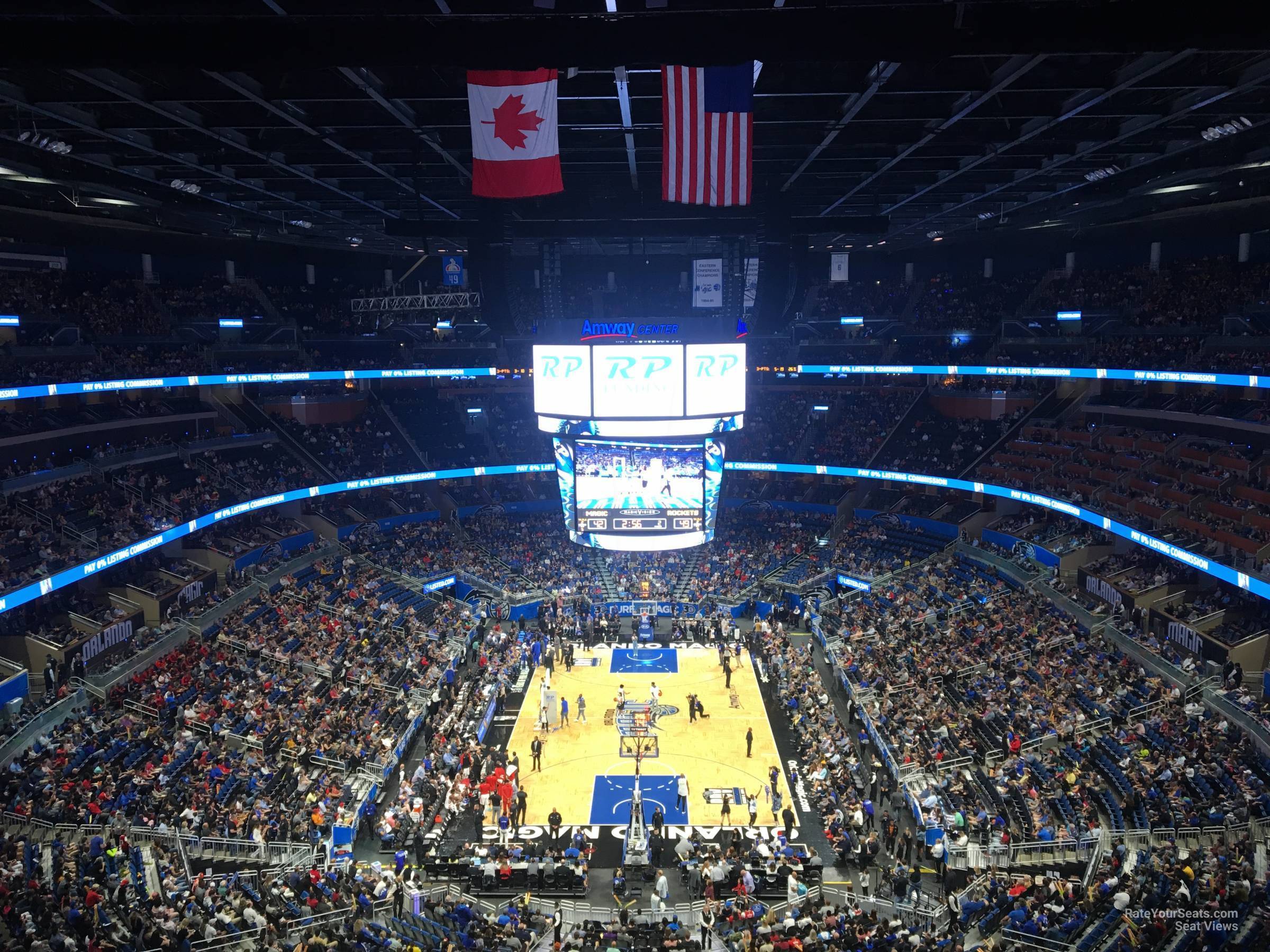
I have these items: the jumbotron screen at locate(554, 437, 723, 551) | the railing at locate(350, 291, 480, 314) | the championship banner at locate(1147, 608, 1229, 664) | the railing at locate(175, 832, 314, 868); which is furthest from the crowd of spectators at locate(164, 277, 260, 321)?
the championship banner at locate(1147, 608, 1229, 664)

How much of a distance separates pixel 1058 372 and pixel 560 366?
19.0 metres

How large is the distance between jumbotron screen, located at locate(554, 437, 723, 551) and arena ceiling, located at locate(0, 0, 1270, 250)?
1161 cm

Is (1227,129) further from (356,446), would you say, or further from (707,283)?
(356,446)

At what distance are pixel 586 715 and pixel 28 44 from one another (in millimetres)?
24242

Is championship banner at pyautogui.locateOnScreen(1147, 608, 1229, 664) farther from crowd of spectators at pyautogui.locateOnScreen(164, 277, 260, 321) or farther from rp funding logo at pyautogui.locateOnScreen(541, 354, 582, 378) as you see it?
crowd of spectators at pyautogui.locateOnScreen(164, 277, 260, 321)

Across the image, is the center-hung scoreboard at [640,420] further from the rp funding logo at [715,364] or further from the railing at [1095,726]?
the railing at [1095,726]

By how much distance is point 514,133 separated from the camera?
1134 centimetres

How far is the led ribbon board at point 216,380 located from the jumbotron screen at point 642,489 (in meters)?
9.67

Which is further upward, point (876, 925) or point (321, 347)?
point (321, 347)

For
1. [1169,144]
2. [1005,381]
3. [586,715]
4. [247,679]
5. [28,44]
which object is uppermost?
[1169,144]

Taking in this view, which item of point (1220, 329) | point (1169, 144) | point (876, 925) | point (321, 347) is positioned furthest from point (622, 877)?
point (321, 347)

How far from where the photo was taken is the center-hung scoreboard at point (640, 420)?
33.1m

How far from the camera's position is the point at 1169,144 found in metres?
19.3

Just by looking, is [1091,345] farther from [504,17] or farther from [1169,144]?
[504,17]
